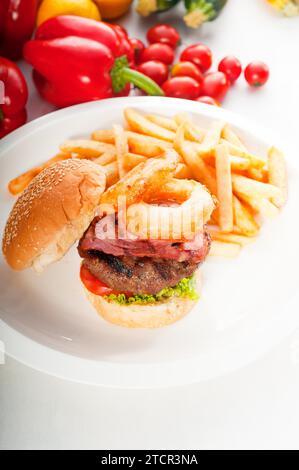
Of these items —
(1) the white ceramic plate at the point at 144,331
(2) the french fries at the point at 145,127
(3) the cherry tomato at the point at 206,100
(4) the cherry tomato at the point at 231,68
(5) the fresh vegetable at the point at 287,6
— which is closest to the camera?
(1) the white ceramic plate at the point at 144,331

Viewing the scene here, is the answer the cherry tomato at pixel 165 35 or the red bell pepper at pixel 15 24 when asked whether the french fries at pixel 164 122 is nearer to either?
the cherry tomato at pixel 165 35

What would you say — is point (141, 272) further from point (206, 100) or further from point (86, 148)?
point (206, 100)

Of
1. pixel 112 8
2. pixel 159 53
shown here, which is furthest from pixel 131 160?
pixel 112 8

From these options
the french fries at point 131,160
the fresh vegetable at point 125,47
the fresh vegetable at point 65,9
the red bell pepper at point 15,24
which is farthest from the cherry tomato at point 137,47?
the french fries at point 131,160

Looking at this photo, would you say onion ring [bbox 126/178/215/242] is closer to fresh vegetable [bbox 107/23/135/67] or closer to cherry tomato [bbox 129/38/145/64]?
fresh vegetable [bbox 107/23/135/67]

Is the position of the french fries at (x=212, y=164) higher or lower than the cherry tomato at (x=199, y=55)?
lower

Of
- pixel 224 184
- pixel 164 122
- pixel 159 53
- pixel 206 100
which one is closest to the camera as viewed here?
pixel 224 184

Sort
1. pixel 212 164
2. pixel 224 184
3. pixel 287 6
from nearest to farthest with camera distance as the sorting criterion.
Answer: pixel 224 184
pixel 212 164
pixel 287 6
